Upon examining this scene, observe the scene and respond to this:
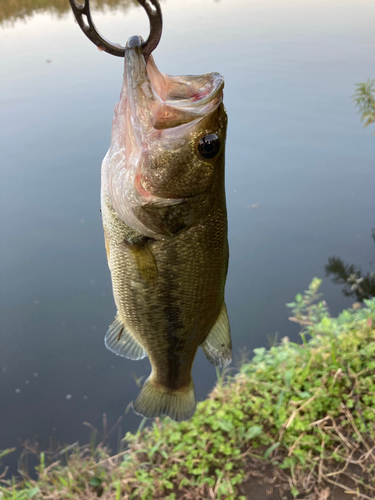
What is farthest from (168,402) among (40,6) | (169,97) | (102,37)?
(40,6)

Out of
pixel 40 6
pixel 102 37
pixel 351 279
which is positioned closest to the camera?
pixel 102 37

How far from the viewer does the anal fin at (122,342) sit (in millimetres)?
1552

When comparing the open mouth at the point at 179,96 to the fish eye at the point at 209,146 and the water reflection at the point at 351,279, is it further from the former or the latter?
the water reflection at the point at 351,279

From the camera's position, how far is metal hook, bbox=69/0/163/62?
82cm

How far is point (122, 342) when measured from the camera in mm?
1578

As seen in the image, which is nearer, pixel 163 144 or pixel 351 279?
pixel 163 144

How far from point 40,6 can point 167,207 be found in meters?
5.91

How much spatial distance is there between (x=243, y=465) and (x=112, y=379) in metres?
1.47

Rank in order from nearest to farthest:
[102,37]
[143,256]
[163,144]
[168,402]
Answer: [102,37] < [163,144] < [143,256] < [168,402]

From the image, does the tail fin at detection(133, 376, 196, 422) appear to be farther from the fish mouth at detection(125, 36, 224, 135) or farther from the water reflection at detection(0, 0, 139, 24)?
the water reflection at detection(0, 0, 139, 24)

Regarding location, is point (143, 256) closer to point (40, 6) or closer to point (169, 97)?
point (169, 97)

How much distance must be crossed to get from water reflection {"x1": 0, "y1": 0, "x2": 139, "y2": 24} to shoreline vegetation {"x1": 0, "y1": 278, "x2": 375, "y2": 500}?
2738mm

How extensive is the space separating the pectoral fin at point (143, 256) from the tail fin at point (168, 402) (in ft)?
2.34

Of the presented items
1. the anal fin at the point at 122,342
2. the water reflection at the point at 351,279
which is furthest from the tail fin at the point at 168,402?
the water reflection at the point at 351,279
